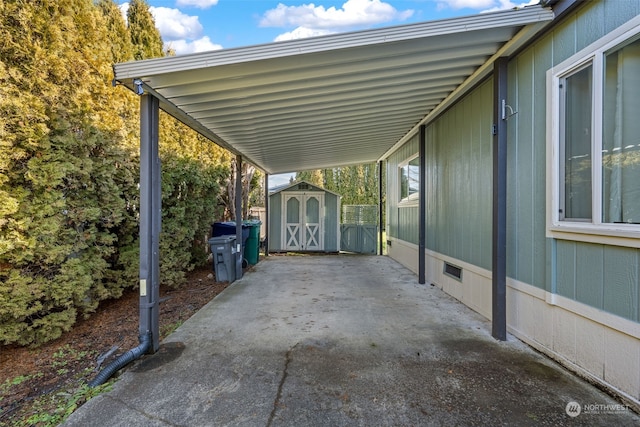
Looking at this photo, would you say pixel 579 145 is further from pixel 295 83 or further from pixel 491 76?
pixel 295 83

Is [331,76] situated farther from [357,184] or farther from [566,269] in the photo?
[357,184]

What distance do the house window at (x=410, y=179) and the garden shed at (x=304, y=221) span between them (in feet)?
9.92

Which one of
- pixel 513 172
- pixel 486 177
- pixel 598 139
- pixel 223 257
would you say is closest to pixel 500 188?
pixel 513 172

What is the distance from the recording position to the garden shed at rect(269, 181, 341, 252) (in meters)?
10.1

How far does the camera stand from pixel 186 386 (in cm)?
225

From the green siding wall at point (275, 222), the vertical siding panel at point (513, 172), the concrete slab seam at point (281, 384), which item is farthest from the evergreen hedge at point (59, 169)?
the green siding wall at point (275, 222)

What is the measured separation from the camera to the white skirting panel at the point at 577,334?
199 cm

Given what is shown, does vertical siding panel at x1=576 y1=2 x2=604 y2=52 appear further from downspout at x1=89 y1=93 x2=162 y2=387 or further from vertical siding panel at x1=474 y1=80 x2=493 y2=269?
downspout at x1=89 y1=93 x2=162 y2=387

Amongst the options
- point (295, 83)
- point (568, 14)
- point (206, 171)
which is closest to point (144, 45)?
point (206, 171)

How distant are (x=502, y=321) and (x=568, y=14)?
8.74 ft

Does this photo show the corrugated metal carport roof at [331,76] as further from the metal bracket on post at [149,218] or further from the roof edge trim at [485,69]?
the metal bracket on post at [149,218]

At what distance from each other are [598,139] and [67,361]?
459 cm

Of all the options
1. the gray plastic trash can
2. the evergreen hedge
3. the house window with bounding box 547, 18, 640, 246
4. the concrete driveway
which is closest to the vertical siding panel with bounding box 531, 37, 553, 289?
the house window with bounding box 547, 18, 640, 246

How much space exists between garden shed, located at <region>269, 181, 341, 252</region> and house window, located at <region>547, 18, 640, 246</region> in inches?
305
